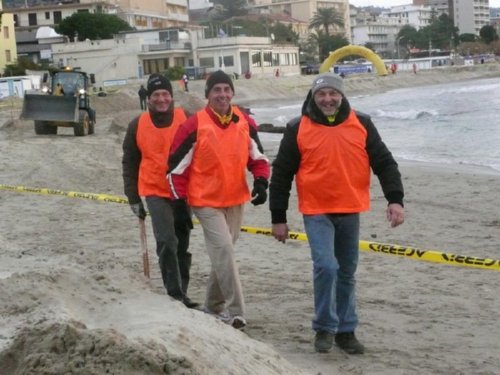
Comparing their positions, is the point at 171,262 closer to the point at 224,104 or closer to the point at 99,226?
the point at 224,104

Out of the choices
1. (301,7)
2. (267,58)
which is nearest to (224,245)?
(267,58)

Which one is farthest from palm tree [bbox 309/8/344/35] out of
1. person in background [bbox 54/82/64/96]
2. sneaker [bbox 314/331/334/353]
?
sneaker [bbox 314/331/334/353]

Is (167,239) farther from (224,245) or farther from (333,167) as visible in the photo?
(333,167)

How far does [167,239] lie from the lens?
6.28 metres

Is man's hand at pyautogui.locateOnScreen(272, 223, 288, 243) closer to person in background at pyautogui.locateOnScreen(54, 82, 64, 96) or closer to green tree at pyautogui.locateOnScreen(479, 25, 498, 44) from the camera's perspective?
person in background at pyautogui.locateOnScreen(54, 82, 64, 96)

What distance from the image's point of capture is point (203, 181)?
5695 millimetres

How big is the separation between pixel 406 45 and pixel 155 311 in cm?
17511

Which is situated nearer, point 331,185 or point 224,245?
point 331,185

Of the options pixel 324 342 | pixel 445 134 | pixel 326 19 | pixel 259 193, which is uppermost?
pixel 326 19

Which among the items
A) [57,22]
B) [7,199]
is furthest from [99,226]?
[57,22]

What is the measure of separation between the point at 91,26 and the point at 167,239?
90.7 m

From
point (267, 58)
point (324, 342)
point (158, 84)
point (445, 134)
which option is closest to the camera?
point (324, 342)

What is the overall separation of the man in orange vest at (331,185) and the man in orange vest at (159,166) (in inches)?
44.3

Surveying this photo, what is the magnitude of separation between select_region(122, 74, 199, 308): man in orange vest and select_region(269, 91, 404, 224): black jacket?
112 cm
